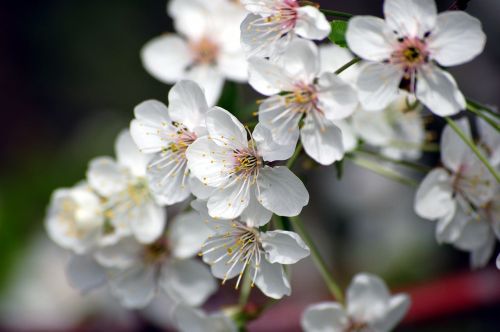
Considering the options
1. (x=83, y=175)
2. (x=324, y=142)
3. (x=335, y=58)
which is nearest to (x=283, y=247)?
(x=324, y=142)

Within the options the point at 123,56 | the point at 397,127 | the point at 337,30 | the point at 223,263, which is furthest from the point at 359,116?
the point at 123,56

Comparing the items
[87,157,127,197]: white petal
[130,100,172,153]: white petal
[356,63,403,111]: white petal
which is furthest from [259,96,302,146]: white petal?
[87,157,127,197]: white petal

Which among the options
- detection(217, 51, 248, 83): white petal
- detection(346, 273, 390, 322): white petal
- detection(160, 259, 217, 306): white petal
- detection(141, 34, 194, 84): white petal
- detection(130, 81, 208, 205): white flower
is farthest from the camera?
detection(141, 34, 194, 84): white petal

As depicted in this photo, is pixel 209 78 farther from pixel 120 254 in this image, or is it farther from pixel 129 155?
pixel 120 254

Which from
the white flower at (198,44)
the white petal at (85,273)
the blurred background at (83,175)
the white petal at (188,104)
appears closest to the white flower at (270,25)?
the white petal at (188,104)

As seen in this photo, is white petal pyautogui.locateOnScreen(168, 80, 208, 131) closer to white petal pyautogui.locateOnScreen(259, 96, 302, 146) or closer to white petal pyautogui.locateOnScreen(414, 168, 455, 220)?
white petal pyautogui.locateOnScreen(259, 96, 302, 146)

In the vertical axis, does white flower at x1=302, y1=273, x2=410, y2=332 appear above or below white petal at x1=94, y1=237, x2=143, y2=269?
below

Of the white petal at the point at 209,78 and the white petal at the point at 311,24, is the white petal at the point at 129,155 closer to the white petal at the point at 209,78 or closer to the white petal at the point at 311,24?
the white petal at the point at 209,78
